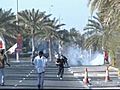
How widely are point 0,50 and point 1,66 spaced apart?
0.98 meters

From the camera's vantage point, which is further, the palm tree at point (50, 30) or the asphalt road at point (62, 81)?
the palm tree at point (50, 30)

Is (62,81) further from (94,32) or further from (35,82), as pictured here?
(94,32)

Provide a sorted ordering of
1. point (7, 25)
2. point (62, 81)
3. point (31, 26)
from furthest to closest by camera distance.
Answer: point (31, 26) → point (7, 25) → point (62, 81)

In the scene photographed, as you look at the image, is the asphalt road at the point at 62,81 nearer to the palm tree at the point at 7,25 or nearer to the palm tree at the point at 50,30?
the palm tree at the point at 7,25

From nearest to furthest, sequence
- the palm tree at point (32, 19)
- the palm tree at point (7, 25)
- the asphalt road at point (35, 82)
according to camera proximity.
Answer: the asphalt road at point (35, 82) → the palm tree at point (7, 25) → the palm tree at point (32, 19)

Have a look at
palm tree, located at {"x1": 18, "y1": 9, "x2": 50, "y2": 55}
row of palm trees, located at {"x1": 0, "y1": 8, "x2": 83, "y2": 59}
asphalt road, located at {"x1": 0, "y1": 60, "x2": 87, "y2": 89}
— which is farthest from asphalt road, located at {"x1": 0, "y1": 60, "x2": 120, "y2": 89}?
palm tree, located at {"x1": 18, "y1": 9, "x2": 50, "y2": 55}

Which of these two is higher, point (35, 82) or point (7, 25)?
point (7, 25)

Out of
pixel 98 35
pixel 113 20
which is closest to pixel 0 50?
pixel 113 20

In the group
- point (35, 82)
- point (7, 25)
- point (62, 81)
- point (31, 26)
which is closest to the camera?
point (35, 82)

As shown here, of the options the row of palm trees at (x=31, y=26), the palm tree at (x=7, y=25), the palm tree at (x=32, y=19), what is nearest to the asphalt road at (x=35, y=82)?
the palm tree at (x=7, y=25)

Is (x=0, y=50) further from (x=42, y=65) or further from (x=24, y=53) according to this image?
(x=24, y=53)

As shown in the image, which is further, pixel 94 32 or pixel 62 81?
pixel 94 32

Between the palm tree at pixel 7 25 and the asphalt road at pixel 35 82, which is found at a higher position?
the palm tree at pixel 7 25

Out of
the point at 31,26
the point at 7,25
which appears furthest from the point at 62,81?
the point at 31,26
